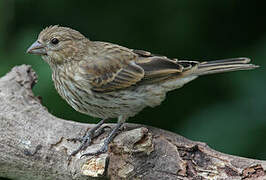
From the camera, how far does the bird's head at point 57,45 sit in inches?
202

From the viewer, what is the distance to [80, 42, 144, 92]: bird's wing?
5059 mm

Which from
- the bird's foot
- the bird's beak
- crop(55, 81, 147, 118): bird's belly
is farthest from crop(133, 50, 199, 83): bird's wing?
the bird's beak

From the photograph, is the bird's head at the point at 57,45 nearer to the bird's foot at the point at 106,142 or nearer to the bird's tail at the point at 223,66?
the bird's foot at the point at 106,142

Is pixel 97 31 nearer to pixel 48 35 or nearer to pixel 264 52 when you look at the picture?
pixel 48 35

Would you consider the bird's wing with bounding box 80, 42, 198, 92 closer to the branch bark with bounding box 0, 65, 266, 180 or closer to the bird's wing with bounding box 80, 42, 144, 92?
the bird's wing with bounding box 80, 42, 144, 92

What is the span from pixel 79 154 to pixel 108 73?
1.03 m

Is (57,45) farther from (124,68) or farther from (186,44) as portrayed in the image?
(186,44)

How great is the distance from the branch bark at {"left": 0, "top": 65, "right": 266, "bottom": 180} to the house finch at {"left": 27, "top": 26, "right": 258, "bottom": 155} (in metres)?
0.26

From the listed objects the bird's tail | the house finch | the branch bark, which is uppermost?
the bird's tail

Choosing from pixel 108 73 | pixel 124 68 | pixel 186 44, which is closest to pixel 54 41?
pixel 108 73

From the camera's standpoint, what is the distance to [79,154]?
14.7 ft

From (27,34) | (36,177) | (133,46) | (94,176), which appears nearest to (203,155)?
(94,176)

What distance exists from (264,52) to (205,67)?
99cm

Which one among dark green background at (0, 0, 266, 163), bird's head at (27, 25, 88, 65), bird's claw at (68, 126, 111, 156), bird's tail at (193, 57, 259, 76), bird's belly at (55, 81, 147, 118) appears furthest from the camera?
dark green background at (0, 0, 266, 163)
